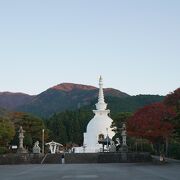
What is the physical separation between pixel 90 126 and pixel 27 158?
41.8 metres

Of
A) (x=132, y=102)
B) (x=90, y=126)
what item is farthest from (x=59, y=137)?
(x=132, y=102)

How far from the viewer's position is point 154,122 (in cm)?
6253

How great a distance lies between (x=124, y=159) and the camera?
56.2 metres

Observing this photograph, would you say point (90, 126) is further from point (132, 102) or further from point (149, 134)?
point (132, 102)

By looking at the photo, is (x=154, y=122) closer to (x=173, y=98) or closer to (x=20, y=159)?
(x=173, y=98)

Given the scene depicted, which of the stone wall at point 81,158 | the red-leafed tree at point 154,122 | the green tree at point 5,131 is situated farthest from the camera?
the green tree at point 5,131

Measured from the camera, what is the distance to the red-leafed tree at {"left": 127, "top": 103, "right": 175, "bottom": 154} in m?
60.5

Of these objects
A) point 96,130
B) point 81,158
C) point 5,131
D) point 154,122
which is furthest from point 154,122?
point 96,130

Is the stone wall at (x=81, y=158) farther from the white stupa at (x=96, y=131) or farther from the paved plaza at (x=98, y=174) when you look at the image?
the white stupa at (x=96, y=131)

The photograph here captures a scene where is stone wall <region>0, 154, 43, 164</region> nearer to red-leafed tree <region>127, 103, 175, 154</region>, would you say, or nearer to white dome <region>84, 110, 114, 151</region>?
red-leafed tree <region>127, 103, 175, 154</region>

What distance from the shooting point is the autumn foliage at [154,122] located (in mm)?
60500

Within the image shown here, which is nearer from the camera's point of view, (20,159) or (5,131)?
(20,159)

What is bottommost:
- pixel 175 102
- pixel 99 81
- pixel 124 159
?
pixel 124 159

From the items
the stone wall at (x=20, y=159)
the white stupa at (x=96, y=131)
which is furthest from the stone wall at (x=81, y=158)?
the white stupa at (x=96, y=131)
